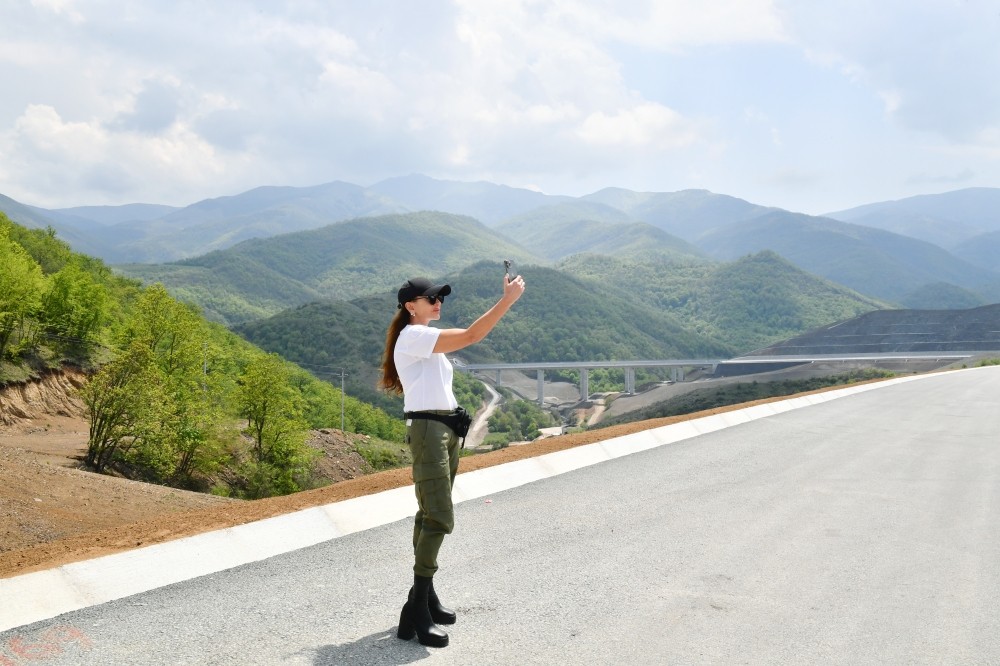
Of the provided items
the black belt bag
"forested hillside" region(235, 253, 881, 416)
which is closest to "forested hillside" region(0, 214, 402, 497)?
the black belt bag

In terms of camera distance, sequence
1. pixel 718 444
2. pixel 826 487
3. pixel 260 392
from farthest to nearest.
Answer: pixel 260 392
pixel 718 444
pixel 826 487

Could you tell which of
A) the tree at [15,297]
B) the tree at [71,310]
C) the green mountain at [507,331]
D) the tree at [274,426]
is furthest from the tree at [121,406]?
the green mountain at [507,331]

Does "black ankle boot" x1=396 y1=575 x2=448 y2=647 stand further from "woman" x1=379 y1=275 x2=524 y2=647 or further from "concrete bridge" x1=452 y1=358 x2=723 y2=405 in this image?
"concrete bridge" x1=452 y1=358 x2=723 y2=405

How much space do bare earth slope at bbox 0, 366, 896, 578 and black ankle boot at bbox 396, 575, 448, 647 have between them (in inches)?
101

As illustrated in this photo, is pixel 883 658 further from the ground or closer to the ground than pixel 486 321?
closer to the ground

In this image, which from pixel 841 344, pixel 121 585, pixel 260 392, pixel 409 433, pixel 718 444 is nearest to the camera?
pixel 409 433

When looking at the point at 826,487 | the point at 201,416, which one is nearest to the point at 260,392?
the point at 201,416

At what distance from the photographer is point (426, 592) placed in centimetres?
423

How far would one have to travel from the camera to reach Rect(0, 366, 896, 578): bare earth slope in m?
6.17

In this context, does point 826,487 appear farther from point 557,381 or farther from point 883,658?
point 557,381

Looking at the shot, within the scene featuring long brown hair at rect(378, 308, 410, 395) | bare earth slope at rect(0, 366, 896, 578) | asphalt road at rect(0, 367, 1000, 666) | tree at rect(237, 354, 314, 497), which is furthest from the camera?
tree at rect(237, 354, 314, 497)

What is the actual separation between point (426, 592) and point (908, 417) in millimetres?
16857

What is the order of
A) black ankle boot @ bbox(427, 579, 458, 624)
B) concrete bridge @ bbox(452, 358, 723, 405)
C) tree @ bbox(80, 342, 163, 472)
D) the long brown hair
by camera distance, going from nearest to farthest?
black ankle boot @ bbox(427, 579, 458, 624) → the long brown hair → tree @ bbox(80, 342, 163, 472) → concrete bridge @ bbox(452, 358, 723, 405)

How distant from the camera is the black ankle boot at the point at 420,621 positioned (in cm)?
412
